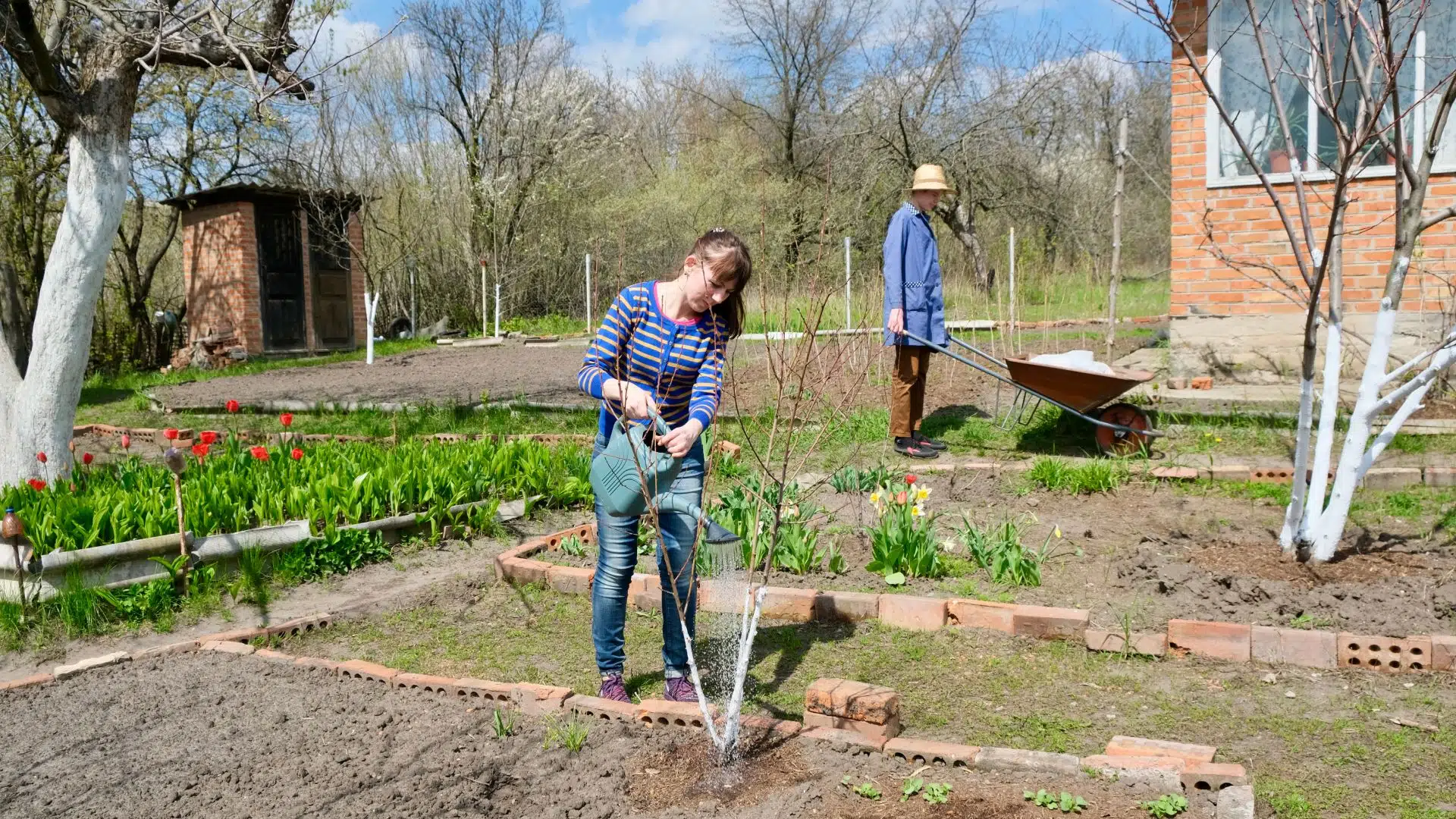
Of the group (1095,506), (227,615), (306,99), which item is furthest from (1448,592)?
(306,99)

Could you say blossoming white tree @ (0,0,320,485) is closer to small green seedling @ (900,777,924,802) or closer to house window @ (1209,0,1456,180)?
small green seedling @ (900,777,924,802)

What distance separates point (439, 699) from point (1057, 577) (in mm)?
2588

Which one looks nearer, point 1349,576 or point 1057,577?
point 1349,576

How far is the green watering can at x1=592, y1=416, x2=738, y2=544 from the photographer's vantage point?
3.05 m

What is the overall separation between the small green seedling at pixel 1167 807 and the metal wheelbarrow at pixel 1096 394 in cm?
417

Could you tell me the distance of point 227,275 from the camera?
1841cm

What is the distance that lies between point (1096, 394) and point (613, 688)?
4164mm

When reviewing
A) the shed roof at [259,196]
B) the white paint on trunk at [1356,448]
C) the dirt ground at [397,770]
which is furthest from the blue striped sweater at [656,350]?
the shed roof at [259,196]

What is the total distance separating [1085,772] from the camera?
8.37 feet

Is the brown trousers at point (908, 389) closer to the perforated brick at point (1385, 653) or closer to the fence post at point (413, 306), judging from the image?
the perforated brick at point (1385, 653)

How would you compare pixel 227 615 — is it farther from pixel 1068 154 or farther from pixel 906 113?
pixel 1068 154

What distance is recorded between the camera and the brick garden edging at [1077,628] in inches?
134

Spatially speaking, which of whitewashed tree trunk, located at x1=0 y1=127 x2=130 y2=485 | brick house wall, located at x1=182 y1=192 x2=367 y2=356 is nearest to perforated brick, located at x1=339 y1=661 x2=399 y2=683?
whitewashed tree trunk, located at x1=0 y1=127 x2=130 y2=485

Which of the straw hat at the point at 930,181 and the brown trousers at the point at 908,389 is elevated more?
the straw hat at the point at 930,181
